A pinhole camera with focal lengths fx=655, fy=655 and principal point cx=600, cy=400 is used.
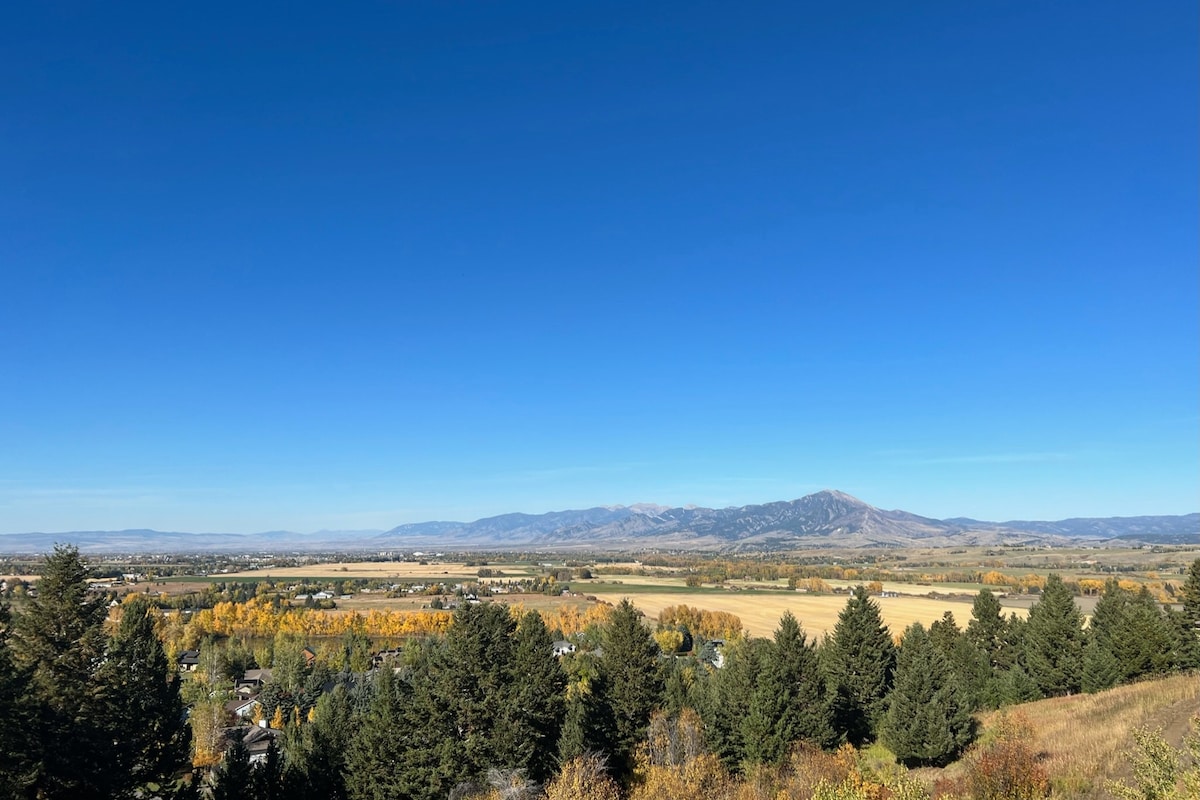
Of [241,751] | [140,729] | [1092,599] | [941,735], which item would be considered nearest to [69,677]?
[140,729]

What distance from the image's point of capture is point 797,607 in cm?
13600

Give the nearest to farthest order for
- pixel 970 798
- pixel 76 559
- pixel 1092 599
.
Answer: pixel 970 798
pixel 76 559
pixel 1092 599

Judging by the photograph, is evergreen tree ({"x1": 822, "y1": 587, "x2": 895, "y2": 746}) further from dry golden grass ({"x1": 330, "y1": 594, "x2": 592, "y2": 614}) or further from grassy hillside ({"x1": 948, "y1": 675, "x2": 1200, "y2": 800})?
dry golden grass ({"x1": 330, "y1": 594, "x2": 592, "y2": 614})

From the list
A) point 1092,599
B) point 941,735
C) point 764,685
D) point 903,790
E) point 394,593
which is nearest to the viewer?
point 903,790

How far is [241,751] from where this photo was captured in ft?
125

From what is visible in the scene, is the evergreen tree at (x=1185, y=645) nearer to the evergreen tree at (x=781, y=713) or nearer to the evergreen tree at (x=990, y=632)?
the evergreen tree at (x=990, y=632)

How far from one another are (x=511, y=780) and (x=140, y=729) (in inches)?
710

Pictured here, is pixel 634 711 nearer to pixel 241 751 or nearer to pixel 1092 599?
pixel 241 751

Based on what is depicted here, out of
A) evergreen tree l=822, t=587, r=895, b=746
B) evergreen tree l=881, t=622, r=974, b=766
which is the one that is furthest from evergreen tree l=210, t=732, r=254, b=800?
evergreen tree l=822, t=587, r=895, b=746

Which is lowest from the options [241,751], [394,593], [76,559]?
[394,593]

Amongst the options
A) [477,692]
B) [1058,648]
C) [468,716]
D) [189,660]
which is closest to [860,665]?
[1058,648]

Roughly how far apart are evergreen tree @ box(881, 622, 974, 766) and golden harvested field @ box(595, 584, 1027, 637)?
69.7 meters

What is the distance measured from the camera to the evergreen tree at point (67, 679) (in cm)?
2753

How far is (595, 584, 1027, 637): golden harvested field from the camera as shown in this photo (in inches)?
4380
